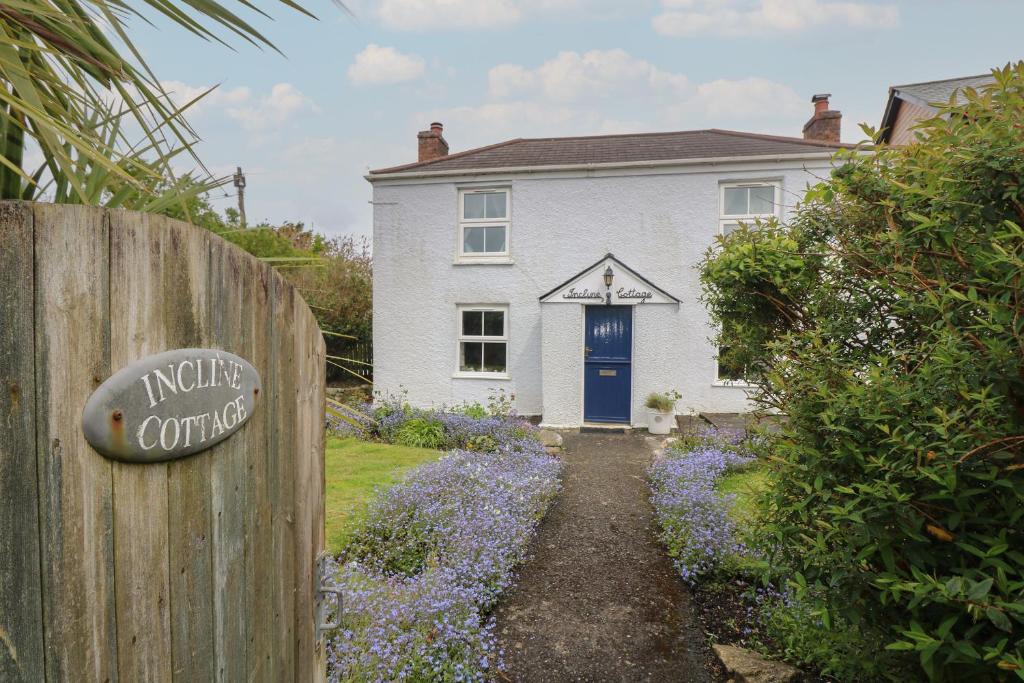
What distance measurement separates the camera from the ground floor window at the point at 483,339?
452 inches

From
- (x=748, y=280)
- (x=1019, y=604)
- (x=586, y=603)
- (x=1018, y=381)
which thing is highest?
(x=748, y=280)

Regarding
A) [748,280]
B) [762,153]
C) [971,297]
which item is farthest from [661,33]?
[971,297]

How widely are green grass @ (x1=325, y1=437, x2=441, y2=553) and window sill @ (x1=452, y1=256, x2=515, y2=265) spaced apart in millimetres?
4647

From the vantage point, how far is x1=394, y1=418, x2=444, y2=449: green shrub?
8586 mm

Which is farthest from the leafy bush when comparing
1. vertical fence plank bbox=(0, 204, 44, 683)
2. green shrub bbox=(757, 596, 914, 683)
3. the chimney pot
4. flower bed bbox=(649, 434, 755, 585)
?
the chimney pot

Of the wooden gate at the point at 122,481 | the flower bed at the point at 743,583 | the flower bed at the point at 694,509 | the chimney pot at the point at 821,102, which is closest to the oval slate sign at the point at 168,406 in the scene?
the wooden gate at the point at 122,481

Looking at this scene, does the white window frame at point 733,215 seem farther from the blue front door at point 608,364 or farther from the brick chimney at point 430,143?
the brick chimney at point 430,143

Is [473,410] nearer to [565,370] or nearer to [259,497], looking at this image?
[565,370]

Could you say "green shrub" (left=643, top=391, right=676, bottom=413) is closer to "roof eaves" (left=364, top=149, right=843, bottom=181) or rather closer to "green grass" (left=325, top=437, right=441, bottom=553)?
"green grass" (left=325, top=437, right=441, bottom=553)

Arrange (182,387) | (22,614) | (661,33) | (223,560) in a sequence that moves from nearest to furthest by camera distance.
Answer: (22,614)
(182,387)
(223,560)
(661,33)

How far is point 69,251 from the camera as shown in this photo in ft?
2.99

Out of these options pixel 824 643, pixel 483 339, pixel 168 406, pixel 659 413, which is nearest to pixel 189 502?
pixel 168 406

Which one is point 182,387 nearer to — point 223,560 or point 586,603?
point 223,560

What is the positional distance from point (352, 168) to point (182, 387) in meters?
11.8
